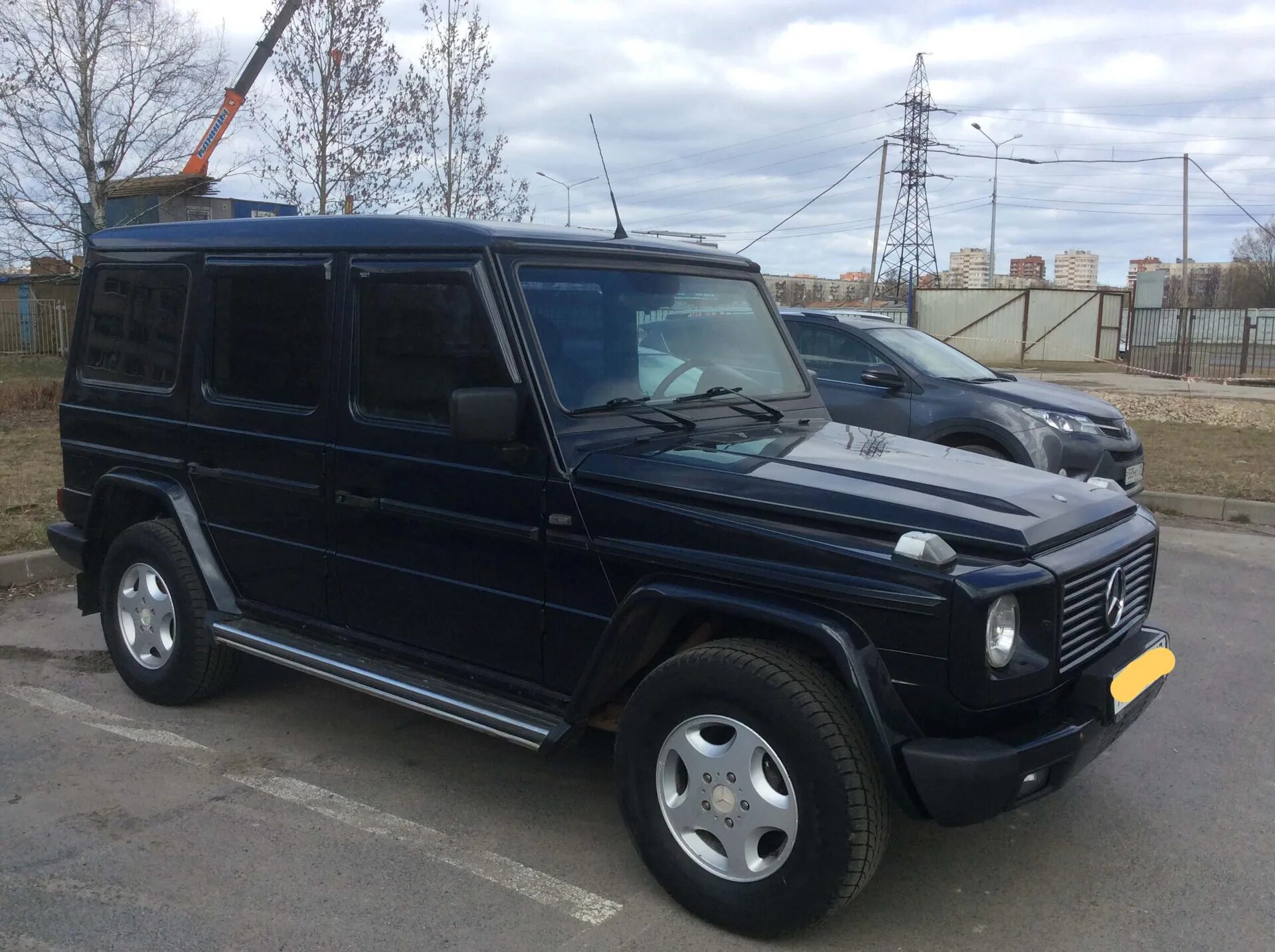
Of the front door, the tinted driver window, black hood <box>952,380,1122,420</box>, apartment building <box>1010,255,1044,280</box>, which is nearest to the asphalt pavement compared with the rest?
the front door

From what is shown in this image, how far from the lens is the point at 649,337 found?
4043mm

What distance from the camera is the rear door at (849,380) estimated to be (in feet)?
27.4

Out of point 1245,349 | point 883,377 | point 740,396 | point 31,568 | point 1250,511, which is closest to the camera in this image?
point 740,396

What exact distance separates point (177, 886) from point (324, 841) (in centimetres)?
48

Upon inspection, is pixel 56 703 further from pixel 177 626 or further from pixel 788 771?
pixel 788 771

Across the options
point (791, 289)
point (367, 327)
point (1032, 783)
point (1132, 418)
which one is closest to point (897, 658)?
point (1032, 783)

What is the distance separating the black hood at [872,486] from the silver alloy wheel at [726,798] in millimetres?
650

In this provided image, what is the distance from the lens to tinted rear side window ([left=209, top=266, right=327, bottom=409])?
4.25 meters

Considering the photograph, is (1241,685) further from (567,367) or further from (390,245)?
(390,245)

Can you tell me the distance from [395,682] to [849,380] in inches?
218

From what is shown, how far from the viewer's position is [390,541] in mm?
4004

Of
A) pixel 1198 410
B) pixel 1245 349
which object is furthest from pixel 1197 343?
pixel 1198 410

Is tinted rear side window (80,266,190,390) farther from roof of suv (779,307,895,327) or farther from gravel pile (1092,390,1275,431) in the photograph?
gravel pile (1092,390,1275,431)

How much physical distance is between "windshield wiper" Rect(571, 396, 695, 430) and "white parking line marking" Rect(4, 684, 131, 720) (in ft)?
8.90
